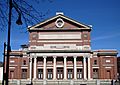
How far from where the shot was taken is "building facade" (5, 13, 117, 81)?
6838cm

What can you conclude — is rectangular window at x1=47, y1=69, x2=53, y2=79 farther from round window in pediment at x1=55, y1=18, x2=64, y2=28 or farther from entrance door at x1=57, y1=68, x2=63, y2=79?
round window in pediment at x1=55, y1=18, x2=64, y2=28

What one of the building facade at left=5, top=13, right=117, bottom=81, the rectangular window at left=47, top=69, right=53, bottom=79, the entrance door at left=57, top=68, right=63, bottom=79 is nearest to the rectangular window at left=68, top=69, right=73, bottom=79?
the building facade at left=5, top=13, right=117, bottom=81

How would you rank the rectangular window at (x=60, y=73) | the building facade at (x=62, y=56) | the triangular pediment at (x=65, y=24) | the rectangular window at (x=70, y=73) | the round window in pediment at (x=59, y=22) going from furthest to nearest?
1. the round window in pediment at (x=59, y=22)
2. the triangular pediment at (x=65, y=24)
3. the rectangular window at (x=60, y=73)
4. the rectangular window at (x=70, y=73)
5. the building facade at (x=62, y=56)

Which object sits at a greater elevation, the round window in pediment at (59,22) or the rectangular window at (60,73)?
the round window in pediment at (59,22)

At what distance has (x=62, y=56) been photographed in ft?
225

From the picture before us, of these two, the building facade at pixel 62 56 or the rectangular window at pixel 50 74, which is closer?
the building facade at pixel 62 56

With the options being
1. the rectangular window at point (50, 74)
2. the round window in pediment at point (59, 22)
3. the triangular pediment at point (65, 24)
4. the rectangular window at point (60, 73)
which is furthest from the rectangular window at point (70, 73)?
the round window in pediment at point (59, 22)

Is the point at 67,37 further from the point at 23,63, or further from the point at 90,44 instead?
the point at 23,63

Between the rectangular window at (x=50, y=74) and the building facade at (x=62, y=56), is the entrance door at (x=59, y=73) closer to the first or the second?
the building facade at (x=62, y=56)

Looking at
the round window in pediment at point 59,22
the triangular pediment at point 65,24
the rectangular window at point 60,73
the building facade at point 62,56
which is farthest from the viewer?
the round window in pediment at point 59,22

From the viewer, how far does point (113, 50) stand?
71000 mm

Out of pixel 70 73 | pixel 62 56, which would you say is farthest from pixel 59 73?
pixel 62 56

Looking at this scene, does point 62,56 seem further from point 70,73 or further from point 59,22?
point 59,22

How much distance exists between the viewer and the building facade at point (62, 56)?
68.4m
